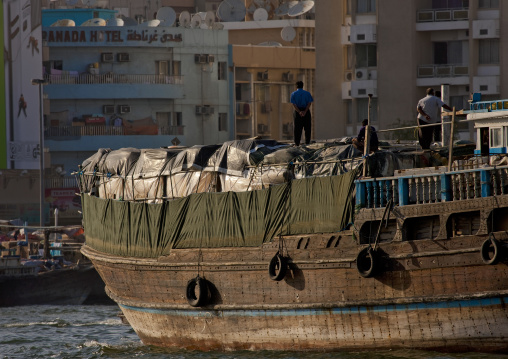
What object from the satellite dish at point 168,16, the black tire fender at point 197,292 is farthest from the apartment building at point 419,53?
the black tire fender at point 197,292

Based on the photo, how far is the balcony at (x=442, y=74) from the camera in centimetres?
3944

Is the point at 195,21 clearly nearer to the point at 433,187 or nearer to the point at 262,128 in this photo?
the point at 262,128

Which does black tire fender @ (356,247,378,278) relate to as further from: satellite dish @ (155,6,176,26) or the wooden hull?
satellite dish @ (155,6,176,26)

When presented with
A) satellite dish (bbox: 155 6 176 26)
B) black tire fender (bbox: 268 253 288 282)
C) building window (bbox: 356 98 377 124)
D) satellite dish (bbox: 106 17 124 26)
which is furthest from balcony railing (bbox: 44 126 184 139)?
black tire fender (bbox: 268 253 288 282)

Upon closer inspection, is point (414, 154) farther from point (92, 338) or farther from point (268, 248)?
point (92, 338)

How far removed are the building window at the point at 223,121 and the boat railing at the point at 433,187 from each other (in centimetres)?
3625

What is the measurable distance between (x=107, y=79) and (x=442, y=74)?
1586cm

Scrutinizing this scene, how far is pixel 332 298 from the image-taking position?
1504cm

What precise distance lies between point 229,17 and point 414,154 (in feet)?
128

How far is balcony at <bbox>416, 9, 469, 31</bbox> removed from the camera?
39156mm

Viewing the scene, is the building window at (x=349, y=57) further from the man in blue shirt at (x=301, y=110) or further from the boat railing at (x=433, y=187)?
the boat railing at (x=433, y=187)

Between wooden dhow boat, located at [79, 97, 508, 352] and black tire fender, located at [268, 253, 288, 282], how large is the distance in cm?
2

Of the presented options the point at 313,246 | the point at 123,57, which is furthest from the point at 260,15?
the point at 313,246

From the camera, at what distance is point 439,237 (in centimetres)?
1395
